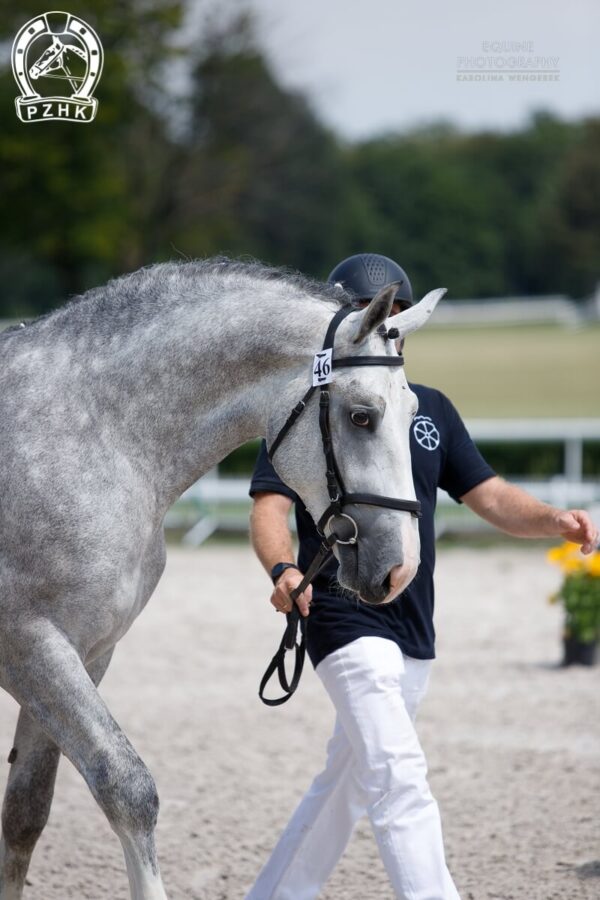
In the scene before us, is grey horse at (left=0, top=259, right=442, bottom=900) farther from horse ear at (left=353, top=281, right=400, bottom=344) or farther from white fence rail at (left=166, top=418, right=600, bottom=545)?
white fence rail at (left=166, top=418, right=600, bottom=545)

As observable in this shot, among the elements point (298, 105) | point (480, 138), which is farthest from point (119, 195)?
point (480, 138)

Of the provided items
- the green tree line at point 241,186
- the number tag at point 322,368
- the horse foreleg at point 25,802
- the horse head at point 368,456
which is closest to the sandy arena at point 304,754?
the horse foreleg at point 25,802

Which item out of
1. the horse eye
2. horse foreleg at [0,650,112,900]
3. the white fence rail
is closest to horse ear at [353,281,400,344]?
the horse eye

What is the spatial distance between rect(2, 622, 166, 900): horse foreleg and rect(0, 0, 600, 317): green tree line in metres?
11.7

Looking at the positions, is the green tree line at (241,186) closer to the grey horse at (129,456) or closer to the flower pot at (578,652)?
the flower pot at (578,652)

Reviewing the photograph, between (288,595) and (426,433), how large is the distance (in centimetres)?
73

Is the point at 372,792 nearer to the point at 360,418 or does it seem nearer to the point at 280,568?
the point at 280,568

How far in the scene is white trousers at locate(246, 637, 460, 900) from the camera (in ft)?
9.29

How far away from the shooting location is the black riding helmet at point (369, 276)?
3.31 meters

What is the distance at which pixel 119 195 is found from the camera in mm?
23359

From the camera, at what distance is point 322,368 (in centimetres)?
275

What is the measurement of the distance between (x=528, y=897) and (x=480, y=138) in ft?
198

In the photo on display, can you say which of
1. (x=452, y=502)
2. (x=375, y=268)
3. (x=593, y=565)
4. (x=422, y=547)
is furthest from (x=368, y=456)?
(x=452, y=502)

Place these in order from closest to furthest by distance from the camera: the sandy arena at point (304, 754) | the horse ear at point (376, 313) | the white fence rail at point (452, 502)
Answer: the horse ear at point (376, 313) → the sandy arena at point (304, 754) → the white fence rail at point (452, 502)
